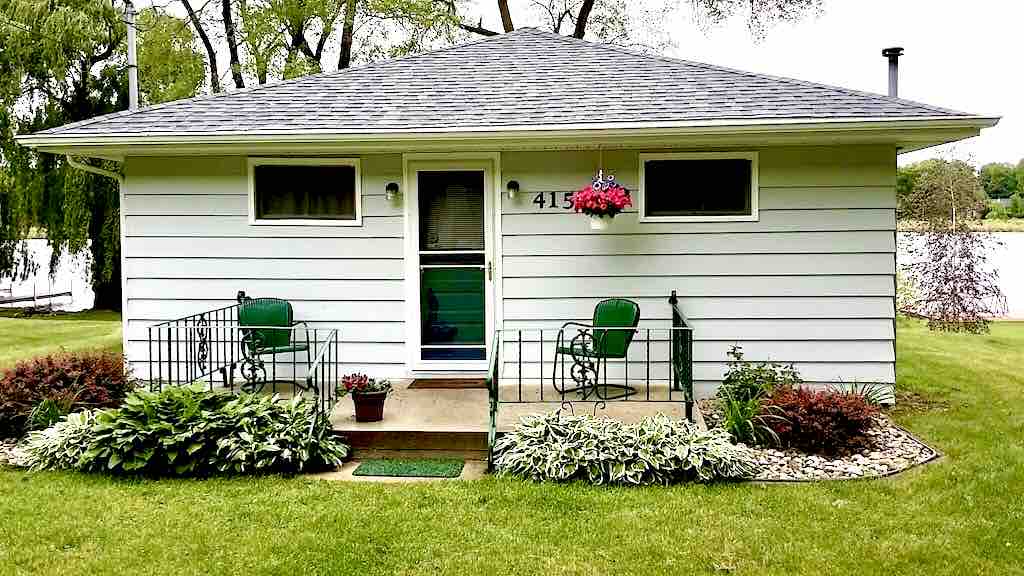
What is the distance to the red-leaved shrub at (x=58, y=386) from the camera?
605cm

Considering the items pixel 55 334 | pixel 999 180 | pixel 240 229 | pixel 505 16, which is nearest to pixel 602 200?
pixel 240 229

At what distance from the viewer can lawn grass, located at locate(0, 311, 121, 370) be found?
1118cm

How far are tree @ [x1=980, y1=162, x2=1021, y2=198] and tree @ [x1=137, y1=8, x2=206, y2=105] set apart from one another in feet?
44.2

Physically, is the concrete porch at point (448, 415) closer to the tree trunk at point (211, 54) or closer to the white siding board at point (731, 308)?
the white siding board at point (731, 308)

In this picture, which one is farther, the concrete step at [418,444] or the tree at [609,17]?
the tree at [609,17]

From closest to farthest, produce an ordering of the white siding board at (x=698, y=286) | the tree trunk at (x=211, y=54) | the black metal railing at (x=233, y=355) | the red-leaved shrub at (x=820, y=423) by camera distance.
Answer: the red-leaved shrub at (x=820, y=423) < the black metal railing at (x=233, y=355) < the white siding board at (x=698, y=286) < the tree trunk at (x=211, y=54)

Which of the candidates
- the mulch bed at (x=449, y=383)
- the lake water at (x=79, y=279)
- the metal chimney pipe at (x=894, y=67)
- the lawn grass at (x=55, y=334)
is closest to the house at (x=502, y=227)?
the mulch bed at (x=449, y=383)

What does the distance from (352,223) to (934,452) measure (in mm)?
4820

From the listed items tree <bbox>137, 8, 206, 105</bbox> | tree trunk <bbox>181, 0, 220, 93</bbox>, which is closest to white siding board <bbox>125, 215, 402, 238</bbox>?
tree <bbox>137, 8, 206, 105</bbox>

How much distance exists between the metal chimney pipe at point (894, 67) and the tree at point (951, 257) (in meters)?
4.74

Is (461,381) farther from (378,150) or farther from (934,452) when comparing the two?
(934,452)

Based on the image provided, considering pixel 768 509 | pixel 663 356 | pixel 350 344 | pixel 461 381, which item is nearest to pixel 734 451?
pixel 768 509

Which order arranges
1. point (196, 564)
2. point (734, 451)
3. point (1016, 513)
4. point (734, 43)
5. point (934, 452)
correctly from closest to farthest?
point (196, 564) → point (1016, 513) → point (734, 451) → point (934, 452) → point (734, 43)

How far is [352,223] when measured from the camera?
715 cm
